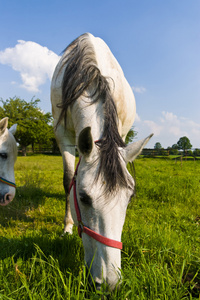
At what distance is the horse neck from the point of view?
6.89ft

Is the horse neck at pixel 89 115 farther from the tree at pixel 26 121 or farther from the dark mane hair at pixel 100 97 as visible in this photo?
the tree at pixel 26 121

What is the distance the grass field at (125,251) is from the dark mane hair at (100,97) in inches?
31.2

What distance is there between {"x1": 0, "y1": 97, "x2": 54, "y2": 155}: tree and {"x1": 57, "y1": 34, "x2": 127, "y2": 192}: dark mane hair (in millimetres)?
34881

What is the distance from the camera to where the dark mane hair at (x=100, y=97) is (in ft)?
5.62

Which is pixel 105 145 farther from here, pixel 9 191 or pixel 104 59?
pixel 9 191

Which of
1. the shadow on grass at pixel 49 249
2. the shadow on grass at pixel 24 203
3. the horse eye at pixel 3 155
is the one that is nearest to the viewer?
the shadow on grass at pixel 49 249

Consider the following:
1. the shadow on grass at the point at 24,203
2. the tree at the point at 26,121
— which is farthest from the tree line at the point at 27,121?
the shadow on grass at the point at 24,203

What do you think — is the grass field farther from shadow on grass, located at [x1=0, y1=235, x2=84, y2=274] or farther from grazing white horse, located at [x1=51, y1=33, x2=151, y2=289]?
grazing white horse, located at [x1=51, y1=33, x2=151, y2=289]

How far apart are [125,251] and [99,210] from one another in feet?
3.07

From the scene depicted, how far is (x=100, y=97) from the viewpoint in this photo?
2.38m

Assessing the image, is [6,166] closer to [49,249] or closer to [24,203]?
[24,203]

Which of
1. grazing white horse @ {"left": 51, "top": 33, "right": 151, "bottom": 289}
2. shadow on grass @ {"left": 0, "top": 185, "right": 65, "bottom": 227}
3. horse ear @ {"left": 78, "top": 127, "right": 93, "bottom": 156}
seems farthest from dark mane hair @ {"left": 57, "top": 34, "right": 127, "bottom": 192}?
shadow on grass @ {"left": 0, "top": 185, "right": 65, "bottom": 227}

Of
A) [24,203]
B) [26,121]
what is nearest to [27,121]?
[26,121]

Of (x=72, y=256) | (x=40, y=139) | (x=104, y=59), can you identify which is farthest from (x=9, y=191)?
(x=40, y=139)
